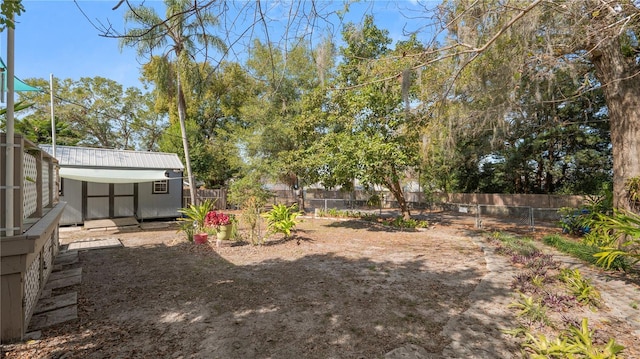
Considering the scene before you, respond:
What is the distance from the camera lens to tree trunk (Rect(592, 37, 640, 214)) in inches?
222

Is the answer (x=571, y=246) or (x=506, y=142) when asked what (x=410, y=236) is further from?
(x=506, y=142)

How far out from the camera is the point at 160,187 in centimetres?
1290

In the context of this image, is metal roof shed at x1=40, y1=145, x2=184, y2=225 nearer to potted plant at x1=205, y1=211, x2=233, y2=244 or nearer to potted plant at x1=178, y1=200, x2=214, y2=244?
potted plant at x1=178, y1=200, x2=214, y2=244

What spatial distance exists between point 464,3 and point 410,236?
7077mm

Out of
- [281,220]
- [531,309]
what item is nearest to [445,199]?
[281,220]

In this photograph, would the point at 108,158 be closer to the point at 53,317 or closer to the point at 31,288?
the point at 31,288

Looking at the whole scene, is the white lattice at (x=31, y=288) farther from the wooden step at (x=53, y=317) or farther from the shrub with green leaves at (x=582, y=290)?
the shrub with green leaves at (x=582, y=290)

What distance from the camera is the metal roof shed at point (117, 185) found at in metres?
11.0

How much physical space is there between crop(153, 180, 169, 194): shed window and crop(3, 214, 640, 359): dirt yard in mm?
6036

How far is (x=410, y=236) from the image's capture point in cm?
926

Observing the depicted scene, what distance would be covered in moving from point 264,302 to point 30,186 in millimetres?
3532

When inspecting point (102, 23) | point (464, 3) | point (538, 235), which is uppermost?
point (464, 3)

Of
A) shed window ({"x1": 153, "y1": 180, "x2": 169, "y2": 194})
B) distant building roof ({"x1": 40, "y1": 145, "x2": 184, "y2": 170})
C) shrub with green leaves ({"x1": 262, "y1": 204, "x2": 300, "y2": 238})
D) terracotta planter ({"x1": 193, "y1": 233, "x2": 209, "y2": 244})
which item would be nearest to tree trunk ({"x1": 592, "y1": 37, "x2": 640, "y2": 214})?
shrub with green leaves ({"x1": 262, "y1": 204, "x2": 300, "y2": 238})

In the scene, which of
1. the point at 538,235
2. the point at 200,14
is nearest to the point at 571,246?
the point at 538,235
